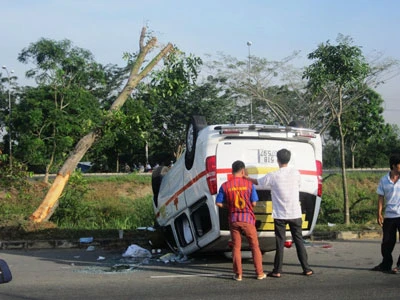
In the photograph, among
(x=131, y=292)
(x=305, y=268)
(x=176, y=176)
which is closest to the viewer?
(x=131, y=292)

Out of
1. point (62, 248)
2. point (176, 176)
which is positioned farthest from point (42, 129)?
point (176, 176)

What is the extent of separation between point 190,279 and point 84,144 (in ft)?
21.0

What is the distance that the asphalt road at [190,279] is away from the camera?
633 cm

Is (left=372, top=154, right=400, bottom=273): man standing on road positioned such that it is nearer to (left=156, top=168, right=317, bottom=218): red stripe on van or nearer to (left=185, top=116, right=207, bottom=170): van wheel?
(left=156, top=168, right=317, bottom=218): red stripe on van

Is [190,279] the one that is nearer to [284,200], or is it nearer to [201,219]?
[201,219]

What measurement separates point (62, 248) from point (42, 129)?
1913cm

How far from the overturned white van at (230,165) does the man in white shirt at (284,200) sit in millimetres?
414

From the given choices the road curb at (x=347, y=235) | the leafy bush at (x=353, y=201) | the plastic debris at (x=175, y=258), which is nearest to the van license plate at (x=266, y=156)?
the plastic debris at (x=175, y=258)

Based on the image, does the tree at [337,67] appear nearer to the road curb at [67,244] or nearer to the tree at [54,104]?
the road curb at [67,244]

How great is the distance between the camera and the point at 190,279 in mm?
7262

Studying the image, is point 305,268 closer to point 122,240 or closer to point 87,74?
point 122,240

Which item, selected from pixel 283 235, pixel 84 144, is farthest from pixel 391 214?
pixel 84 144

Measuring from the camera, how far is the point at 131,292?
6.54 m

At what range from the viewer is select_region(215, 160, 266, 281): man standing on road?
6891 mm
